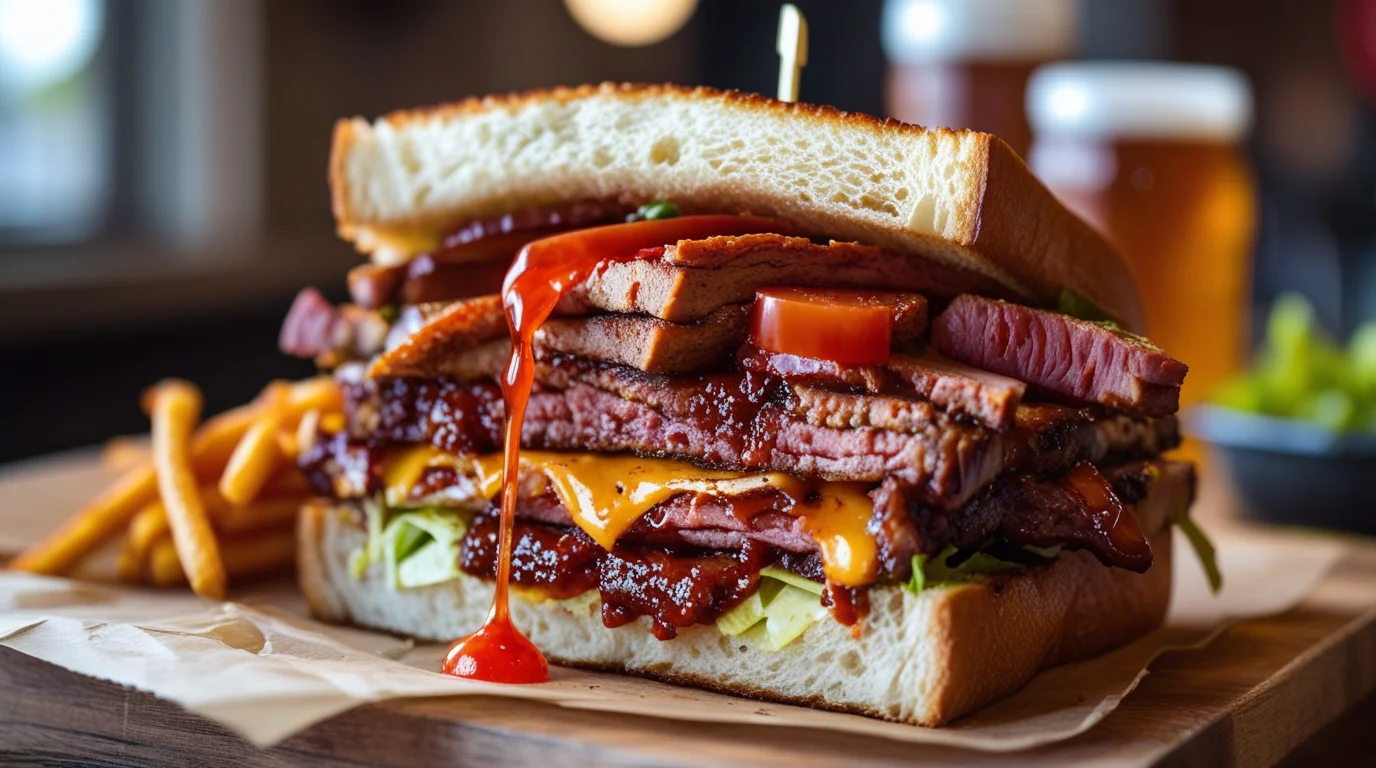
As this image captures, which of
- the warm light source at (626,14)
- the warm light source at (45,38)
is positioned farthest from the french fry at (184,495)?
the warm light source at (626,14)

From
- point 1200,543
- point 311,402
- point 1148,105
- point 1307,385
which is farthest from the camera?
point 1148,105

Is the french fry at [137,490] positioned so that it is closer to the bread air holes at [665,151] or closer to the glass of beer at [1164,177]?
the bread air holes at [665,151]

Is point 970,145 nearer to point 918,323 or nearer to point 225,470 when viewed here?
point 918,323

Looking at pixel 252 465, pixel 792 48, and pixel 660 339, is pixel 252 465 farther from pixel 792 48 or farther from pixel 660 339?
pixel 792 48

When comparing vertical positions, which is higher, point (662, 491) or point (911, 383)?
point (911, 383)

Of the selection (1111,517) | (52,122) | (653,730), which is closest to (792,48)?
(1111,517)

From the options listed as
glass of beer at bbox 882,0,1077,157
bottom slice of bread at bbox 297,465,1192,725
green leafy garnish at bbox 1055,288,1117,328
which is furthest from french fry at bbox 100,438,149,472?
glass of beer at bbox 882,0,1077,157
